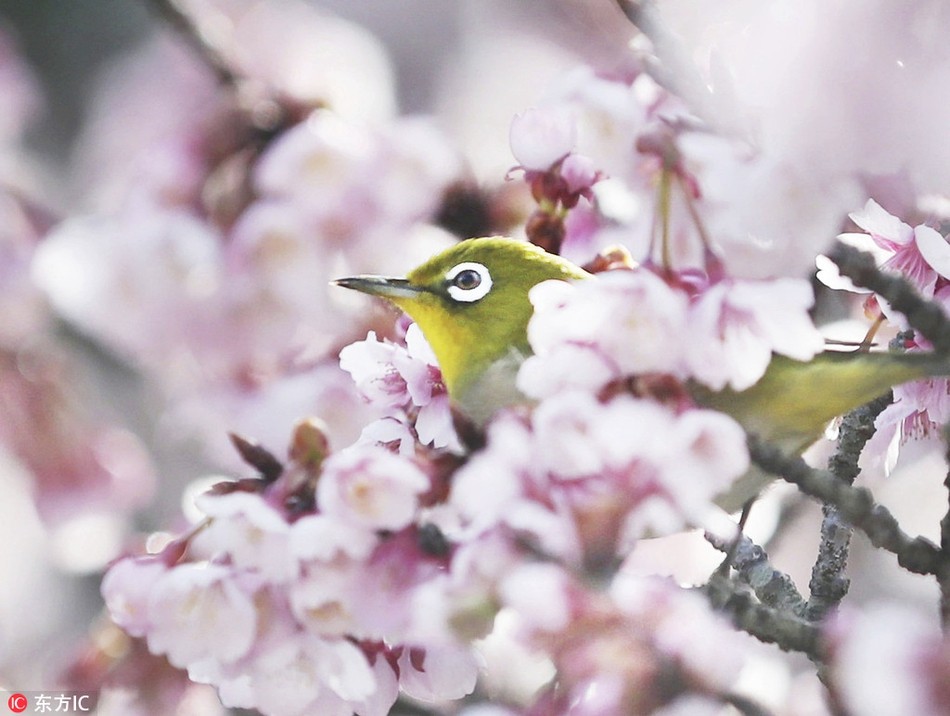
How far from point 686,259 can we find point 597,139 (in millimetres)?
84

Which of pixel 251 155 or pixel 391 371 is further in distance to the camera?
pixel 251 155

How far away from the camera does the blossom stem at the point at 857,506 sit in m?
0.44

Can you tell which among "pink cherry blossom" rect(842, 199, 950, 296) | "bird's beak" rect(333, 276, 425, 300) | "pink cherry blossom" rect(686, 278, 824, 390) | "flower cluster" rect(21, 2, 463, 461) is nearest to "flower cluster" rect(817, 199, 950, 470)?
"pink cherry blossom" rect(842, 199, 950, 296)

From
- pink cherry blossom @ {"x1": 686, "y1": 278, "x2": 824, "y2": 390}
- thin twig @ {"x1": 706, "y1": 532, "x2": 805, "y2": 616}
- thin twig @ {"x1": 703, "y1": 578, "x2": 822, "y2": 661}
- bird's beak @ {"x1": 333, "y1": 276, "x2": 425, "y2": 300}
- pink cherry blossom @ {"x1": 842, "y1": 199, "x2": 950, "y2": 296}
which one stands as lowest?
thin twig @ {"x1": 706, "y1": 532, "x2": 805, "y2": 616}

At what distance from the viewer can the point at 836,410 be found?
21.2 inches

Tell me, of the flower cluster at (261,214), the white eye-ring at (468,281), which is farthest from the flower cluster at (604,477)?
the flower cluster at (261,214)

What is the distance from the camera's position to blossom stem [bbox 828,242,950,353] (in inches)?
18.0

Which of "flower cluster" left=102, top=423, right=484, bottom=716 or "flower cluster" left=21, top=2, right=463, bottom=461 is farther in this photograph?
"flower cluster" left=21, top=2, right=463, bottom=461

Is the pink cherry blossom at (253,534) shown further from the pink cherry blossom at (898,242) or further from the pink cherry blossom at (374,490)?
the pink cherry blossom at (898,242)

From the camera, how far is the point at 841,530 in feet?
2.02

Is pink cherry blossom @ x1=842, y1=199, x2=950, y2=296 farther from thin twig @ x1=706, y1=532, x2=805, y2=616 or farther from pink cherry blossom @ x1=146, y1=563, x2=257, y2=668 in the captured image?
pink cherry blossom @ x1=146, y1=563, x2=257, y2=668

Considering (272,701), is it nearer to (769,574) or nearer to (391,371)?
(391,371)

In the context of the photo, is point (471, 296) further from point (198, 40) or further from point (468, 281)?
point (198, 40)

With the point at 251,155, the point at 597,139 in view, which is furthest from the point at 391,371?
the point at 251,155
